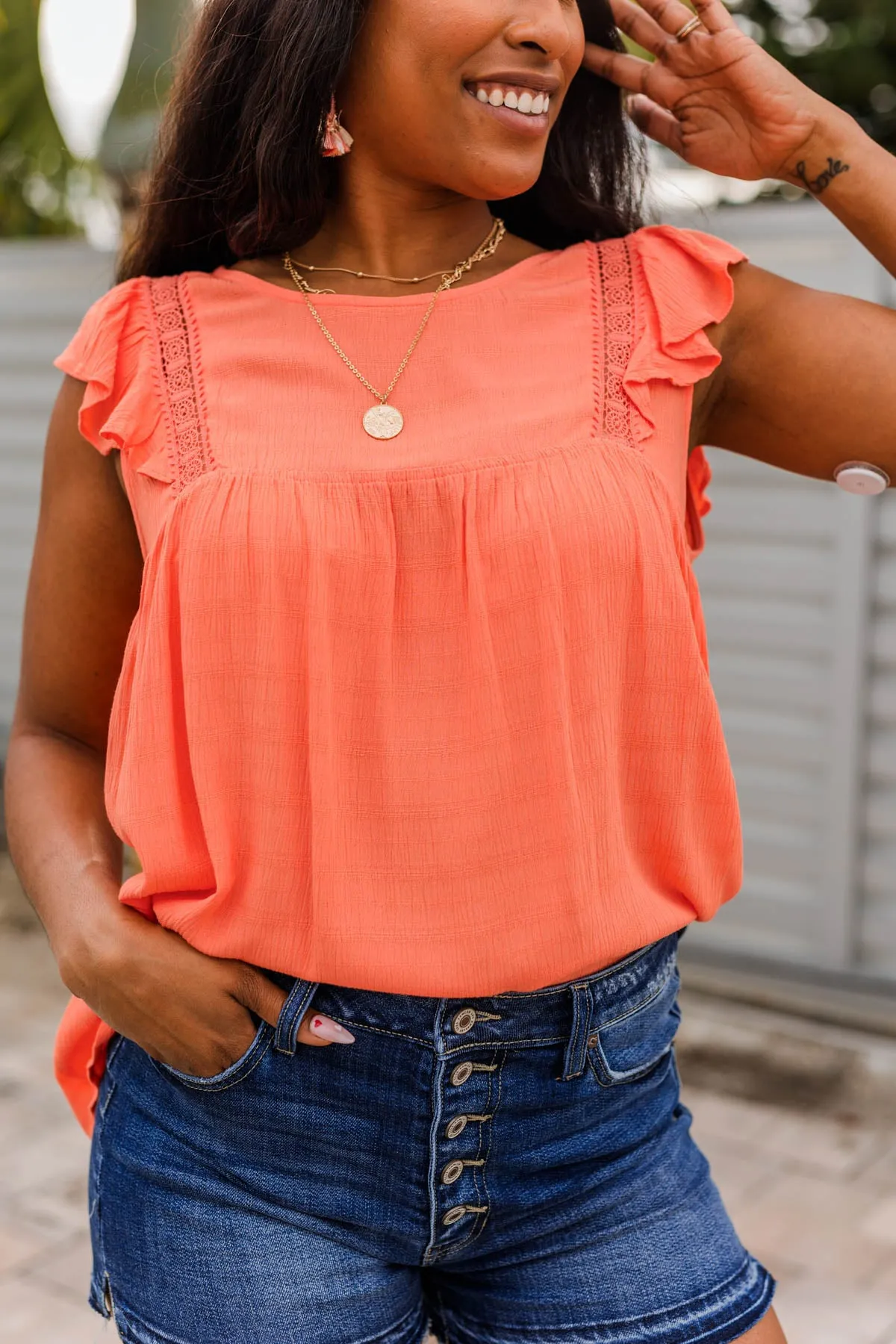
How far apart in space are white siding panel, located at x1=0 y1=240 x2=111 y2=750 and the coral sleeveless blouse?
3.39 meters

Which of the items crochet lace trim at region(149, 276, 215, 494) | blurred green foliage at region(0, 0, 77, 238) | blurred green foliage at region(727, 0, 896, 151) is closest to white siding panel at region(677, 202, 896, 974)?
blurred green foliage at region(727, 0, 896, 151)

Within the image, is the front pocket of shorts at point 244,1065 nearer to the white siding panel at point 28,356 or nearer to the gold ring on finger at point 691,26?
the gold ring on finger at point 691,26

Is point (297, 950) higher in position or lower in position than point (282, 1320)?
higher

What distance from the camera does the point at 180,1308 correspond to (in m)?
1.37

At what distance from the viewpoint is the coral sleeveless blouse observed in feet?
4.33

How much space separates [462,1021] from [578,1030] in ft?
0.37

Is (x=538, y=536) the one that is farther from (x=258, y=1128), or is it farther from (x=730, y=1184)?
(x=730, y=1184)

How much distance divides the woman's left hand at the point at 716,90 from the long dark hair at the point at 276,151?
0.06 meters

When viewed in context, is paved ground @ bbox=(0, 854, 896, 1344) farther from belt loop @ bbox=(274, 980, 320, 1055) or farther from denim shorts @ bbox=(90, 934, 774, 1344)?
belt loop @ bbox=(274, 980, 320, 1055)

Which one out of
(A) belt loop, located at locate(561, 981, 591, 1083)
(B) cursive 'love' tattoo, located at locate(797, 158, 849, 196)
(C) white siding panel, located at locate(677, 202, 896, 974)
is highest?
(B) cursive 'love' tattoo, located at locate(797, 158, 849, 196)

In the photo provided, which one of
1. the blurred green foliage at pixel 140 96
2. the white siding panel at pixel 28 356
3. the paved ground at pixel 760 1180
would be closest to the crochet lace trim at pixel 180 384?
the paved ground at pixel 760 1180

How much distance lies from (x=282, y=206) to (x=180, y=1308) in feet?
3.58

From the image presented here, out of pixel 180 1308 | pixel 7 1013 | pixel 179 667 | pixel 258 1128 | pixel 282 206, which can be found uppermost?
pixel 282 206

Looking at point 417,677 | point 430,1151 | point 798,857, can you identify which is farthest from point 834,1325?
point 417,677
